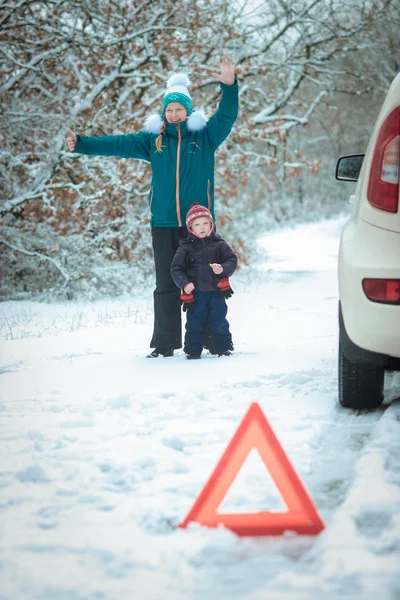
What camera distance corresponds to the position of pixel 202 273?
17.2ft

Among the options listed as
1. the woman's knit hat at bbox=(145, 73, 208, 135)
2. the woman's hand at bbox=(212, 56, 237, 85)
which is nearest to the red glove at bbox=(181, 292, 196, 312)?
the woman's knit hat at bbox=(145, 73, 208, 135)

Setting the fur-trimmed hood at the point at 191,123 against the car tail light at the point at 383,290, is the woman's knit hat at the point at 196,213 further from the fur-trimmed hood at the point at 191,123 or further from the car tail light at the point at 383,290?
the car tail light at the point at 383,290

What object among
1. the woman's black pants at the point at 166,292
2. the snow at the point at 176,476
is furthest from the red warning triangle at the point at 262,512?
the woman's black pants at the point at 166,292

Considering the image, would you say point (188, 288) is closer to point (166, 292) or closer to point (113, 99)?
point (166, 292)

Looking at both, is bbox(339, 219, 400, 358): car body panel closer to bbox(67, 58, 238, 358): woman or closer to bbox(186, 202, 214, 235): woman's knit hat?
bbox(186, 202, 214, 235): woman's knit hat

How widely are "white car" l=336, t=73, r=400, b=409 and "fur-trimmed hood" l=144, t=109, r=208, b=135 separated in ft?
6.69

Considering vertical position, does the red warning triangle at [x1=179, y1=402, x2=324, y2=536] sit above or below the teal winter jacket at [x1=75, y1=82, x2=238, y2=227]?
below

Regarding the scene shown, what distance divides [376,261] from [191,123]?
8.11 feet

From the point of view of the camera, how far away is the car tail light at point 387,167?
3.21 metres

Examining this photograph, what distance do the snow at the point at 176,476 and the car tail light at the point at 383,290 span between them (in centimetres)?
63

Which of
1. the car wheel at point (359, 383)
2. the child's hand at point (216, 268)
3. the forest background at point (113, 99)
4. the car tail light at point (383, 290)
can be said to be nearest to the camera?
the car tail light at point (383, 290)

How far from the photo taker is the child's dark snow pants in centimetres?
527

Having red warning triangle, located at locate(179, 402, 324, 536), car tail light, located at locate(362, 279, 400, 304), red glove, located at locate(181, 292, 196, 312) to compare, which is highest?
car tail light, located at locate(362, 279, 400, 304)

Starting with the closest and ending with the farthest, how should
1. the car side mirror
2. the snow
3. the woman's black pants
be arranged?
1. the snow
2. the car side mirror
3. the woman's black pants
